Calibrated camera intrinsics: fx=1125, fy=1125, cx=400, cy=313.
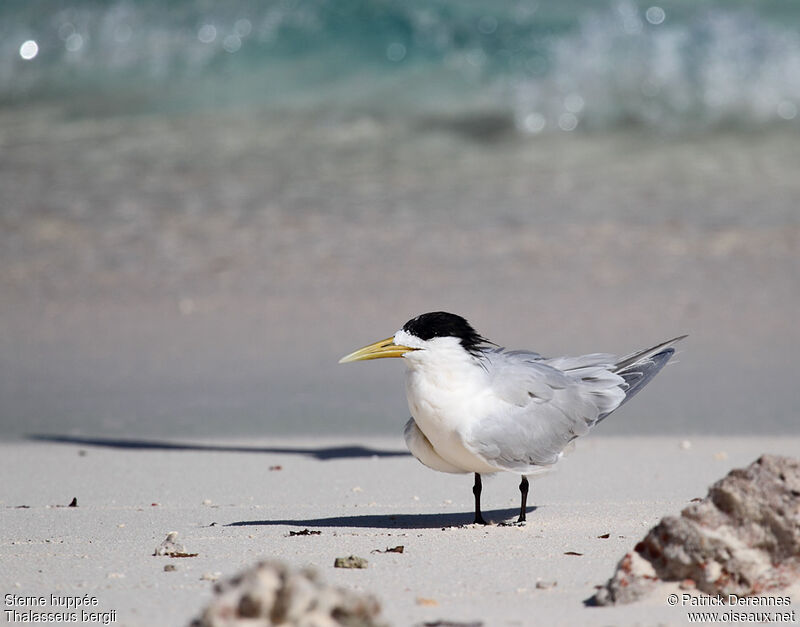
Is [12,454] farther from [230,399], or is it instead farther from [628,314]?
[628,314]

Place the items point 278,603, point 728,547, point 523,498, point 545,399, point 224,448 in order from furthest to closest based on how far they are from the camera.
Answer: point 224,448, point 545,399, point 523,498, point 728,547, point 278,603

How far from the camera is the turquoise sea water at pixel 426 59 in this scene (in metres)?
12.7

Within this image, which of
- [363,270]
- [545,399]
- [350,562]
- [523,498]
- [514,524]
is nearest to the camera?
[350,562]

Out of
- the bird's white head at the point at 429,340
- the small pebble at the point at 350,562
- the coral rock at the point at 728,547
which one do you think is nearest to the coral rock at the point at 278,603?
the coral rock at the point at 728,547

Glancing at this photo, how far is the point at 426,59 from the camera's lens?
1338 centimetres

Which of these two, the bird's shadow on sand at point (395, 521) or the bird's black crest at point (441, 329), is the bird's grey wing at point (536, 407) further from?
the bird's shadow on sand at point (395, 521)

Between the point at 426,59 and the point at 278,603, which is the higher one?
the point at 426,59

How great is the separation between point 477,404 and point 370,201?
6.32m

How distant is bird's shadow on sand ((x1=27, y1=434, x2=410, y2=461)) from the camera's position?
522 centimetres

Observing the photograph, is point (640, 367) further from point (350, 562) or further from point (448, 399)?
point (350, 562)

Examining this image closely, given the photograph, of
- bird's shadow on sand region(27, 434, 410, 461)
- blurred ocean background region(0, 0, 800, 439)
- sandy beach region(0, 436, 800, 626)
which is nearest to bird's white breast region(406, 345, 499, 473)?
sandy beach region(0, 436, 800, 626)

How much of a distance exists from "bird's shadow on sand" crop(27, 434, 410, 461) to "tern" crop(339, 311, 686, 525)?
122cm

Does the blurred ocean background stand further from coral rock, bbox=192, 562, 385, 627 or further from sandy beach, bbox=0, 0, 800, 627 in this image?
coral rock, bbox=192, 562, 385, 627

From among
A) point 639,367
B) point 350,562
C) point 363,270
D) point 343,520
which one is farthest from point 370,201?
point 350,562
